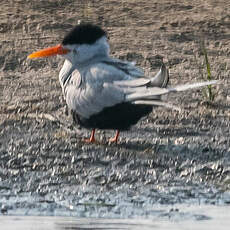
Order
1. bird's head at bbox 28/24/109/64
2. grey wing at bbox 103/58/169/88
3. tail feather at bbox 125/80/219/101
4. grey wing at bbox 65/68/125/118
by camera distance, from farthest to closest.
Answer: bird's head at bbox 28/24/109/64 < grey wing at bbox 65/68/125/118 < grey wing at bbox 103/58/169/88 < tail feather at bbox 125/80/219/101

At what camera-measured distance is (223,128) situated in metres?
9.68

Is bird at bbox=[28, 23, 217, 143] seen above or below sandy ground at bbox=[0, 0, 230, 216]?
above

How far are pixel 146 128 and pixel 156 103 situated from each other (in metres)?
1.04

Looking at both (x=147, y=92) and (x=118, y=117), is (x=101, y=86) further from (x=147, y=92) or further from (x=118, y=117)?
(x=147, y=92)

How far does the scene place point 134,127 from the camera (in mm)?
9719

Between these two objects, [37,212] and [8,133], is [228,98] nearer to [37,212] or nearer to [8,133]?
[8,133]

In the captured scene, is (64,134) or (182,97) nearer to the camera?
(64,134)

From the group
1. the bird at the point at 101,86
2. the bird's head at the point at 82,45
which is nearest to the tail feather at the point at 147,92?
the bird at the point at 101,86

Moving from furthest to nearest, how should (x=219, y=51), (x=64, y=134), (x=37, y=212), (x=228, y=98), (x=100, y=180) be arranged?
(x=219, y=51)
(x=228, y=98)
(x=64, y=134)
(x=100, y=180)
(x=37, y=212)

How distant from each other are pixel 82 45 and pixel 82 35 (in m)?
0.08

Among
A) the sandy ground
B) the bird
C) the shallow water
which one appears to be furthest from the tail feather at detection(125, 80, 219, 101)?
the shallow water

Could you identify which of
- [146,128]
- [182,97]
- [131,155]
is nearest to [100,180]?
[131,155]

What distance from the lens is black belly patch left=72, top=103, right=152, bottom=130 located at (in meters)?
9.01

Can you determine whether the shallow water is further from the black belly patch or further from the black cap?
the black cap
